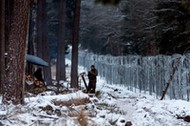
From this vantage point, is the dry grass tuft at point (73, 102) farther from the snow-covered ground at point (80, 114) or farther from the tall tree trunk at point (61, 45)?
the tall tree trunk at point (61, 45)

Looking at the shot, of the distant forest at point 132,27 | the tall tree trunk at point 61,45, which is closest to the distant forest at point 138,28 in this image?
the distant forest at point 132,27

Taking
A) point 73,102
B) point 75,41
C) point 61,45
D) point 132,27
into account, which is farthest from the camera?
point 132,27

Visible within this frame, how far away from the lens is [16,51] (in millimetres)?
11320

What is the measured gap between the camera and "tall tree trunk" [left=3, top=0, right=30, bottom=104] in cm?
1130

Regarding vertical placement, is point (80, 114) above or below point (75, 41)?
below

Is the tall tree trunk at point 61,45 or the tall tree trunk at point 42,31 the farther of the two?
the tall tree trunk at point 61,45

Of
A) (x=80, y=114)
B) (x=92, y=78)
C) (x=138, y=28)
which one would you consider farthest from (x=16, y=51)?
(x=138, y=28)

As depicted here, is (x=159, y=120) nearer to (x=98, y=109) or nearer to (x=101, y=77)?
(x=98, y=109)

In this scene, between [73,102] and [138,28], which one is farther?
[138,28]

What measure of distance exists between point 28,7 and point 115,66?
60.0 feet

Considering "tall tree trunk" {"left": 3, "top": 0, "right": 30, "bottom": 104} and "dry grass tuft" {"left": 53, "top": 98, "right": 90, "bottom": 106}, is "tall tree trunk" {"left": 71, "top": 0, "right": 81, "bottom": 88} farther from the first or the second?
"tall tree trunk" {"left": 3, "top": 0, "right": 30, "bottom": 104}

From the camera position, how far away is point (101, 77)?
1401 inches

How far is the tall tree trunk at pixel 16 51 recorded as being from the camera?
11297mm

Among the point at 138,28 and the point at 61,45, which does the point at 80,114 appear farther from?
the point at 138,28
